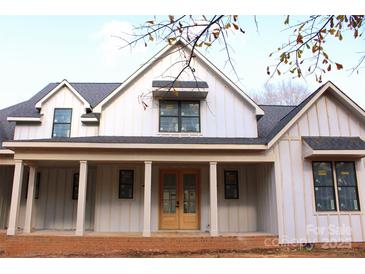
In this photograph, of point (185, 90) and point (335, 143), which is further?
point (185, 90)

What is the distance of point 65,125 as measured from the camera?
13289 millimetres

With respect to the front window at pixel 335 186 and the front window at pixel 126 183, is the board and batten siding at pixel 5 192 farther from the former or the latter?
the front window at pixel 335 186

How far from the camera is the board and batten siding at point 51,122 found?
13156mm

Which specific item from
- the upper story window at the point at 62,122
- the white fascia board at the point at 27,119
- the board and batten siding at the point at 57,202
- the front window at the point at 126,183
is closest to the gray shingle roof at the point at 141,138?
the white fascia board at the point at 27,119

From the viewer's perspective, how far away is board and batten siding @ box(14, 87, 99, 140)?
518 inches

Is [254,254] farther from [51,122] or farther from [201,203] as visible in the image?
[51,122]

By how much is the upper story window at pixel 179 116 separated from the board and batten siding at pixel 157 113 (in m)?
0.20

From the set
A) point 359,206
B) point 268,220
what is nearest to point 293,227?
point 268,220

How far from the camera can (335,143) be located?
34.2 ft

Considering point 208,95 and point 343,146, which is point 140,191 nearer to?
point 208,95

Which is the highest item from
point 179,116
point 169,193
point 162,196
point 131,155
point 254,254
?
point 179,116

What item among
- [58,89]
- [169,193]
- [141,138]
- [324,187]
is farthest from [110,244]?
[324,187]

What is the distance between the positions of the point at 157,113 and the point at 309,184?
6.00 m

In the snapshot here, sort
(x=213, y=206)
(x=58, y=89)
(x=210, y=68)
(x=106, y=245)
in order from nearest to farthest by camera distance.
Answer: (x=106, y=245), (x=213, y=206), (x=210, y=68), (x=58, y=89)
